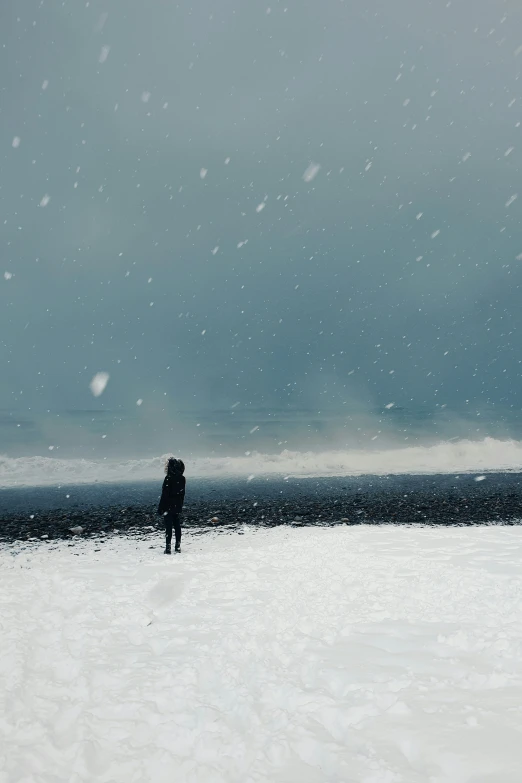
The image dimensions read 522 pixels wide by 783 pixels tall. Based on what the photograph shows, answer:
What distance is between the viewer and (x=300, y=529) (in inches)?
738

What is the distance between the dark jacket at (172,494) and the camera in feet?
45.1

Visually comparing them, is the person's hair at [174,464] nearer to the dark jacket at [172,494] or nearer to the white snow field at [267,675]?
the dark jacket at [172,494]

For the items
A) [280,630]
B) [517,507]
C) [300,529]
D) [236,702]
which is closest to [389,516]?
[300,529]

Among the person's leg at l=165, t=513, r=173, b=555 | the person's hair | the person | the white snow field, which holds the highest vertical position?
the person's hair

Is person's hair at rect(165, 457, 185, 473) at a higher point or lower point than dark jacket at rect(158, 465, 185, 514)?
higher

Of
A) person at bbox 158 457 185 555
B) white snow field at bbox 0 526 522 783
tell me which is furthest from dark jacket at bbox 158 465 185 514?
white snow field at bbox 0 526 522 783

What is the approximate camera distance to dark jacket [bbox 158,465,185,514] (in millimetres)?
13742

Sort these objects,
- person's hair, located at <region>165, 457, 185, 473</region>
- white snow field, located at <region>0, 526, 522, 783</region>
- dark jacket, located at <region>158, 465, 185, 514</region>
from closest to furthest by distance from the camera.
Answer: white snow field, located at <region>0, 526, 522, 783</region>
dark jacket, located at <region>158, 465, 185, 514</region>
person's hair, located at <region>165, 457, 185, 473</region>

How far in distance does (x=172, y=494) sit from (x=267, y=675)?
8747mm

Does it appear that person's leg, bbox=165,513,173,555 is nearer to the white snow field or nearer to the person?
the person

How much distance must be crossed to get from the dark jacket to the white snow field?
3047 millimetres

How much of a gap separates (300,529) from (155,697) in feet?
46.6

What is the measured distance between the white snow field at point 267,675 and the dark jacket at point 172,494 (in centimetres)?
305

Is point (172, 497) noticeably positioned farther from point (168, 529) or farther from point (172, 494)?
point (168, 529)
